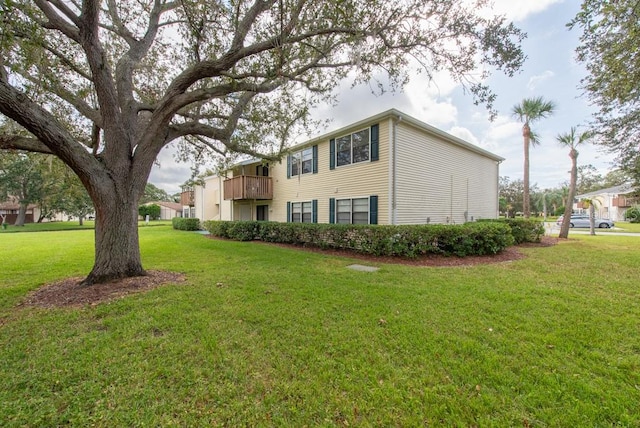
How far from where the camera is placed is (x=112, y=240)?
213 inches

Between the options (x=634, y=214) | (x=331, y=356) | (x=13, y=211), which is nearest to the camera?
(x=331, y=356)

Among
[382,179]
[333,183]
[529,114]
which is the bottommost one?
[382,179]

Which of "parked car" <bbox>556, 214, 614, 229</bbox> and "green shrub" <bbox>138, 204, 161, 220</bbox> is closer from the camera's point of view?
"parked car" <bbox>556, 214, 614, 229</bbox>

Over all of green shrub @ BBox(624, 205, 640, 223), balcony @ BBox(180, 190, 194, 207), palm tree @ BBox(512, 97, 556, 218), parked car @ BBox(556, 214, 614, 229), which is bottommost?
parked car @ BBox(556, 214, 614, 229)

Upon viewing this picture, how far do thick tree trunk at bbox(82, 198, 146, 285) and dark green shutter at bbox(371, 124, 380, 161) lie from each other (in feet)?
26.2

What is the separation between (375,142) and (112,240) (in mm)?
8778

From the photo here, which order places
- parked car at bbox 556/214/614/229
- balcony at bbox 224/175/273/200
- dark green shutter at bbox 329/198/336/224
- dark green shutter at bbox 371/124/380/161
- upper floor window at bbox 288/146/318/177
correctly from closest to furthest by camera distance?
dark green shutter at bbox 371/124/380/161 → dark green shutter at bbox 329/198/336/224 → upper floor window at bbox 288/146/318/177 → balcony at bbox 224/175/273/200 → parked car at bbox 556/214/614/229

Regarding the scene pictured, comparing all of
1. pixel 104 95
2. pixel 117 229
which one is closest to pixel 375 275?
pixel 117 229

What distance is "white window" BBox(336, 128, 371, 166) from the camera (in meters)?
10.7

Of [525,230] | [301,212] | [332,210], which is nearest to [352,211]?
[332,210]

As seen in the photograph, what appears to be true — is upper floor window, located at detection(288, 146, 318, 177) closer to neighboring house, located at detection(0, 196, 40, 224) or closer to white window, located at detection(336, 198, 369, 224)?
white window, located at detection(336, 198, 369, 224)

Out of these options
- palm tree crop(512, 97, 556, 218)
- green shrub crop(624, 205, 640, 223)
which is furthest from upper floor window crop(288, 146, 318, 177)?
green shrub crop(624, 205, 640, 223)

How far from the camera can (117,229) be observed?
17.8 ft

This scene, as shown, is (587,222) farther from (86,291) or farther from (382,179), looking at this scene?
(86,291)
